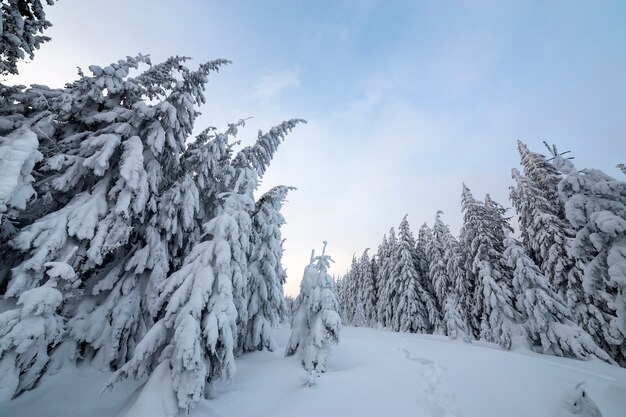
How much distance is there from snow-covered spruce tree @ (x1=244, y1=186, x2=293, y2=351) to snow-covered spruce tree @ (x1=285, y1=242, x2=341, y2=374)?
266 centimetres

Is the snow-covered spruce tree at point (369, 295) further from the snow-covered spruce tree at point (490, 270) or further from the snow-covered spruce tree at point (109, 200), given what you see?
the snow-covered spruce tree at point (109, 200)

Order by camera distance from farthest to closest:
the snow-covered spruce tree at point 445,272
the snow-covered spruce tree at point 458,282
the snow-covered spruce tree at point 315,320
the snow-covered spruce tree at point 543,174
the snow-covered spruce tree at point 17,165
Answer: the snow-covered spruce tree at point 458,282 → the snow-covered spruce tree at point 445,272 → the snow-covered spruce tree at point 543,174 → the snow-covered spruce tree at point 315,320 → the snow-covered spruce tree at point 17,165

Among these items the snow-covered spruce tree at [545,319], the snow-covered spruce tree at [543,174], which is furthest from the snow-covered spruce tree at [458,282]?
the snow-covered spruce tree at [543,174]

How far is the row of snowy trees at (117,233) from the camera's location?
7008mm

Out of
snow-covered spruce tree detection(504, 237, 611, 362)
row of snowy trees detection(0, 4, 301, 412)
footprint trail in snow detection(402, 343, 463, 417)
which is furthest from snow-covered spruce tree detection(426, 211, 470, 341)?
row of snowy trees detection(0, 4, 301, 412)

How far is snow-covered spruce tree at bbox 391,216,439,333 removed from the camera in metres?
31.9

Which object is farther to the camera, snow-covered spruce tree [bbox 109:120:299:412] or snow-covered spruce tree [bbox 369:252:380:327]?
snow-covered spruce tree [bbox 369:252:380:327]

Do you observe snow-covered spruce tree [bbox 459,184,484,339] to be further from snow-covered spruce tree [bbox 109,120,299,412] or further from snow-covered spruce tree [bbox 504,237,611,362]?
snow-covered spruce tree [bbox 109,120,299,412]

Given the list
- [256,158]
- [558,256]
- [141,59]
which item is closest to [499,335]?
[558,256]

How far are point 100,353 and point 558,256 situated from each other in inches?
1076

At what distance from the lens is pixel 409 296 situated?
32531mm

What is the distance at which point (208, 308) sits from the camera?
7.95 meters

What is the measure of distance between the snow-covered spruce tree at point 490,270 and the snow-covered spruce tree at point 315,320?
47.0ft

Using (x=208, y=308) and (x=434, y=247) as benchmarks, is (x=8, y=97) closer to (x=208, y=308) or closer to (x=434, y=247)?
(x=208, y=308)
